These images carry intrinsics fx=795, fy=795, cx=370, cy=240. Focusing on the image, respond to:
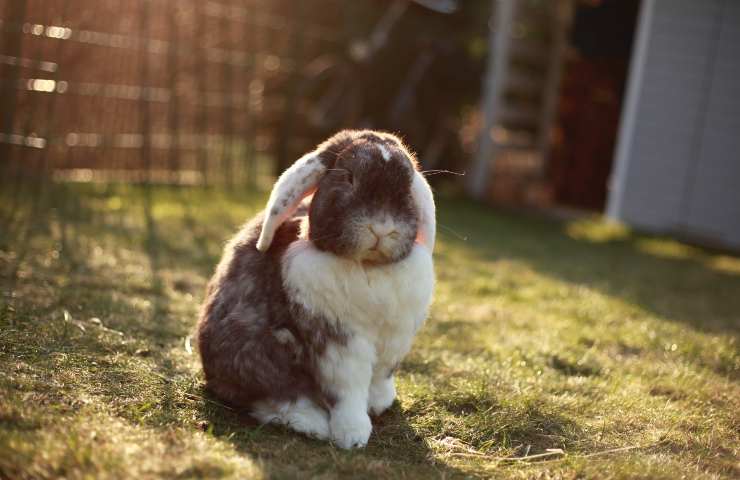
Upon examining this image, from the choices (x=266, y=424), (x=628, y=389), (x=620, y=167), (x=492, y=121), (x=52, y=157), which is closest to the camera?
(x=266, y=424)

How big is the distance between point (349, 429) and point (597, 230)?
21.8 feet

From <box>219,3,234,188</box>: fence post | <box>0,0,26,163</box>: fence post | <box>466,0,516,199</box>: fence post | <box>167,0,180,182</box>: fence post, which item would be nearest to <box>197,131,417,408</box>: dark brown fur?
<box>0,0,26,163</box>: fence post

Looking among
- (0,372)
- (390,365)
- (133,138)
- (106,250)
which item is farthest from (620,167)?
(0,372)

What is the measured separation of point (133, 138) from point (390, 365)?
6163 mm

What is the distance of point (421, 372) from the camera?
3.64 m

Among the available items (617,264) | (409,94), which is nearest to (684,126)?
(617,264)

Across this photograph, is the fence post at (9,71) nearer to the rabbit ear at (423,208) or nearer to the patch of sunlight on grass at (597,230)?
the rabbit ear at (423,208)

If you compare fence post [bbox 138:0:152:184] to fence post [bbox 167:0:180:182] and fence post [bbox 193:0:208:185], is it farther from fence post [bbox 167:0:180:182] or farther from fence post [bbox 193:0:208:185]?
fence post [bbox 193:0:208:185]

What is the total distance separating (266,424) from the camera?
2830 mm

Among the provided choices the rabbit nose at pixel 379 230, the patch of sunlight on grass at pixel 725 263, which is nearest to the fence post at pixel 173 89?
the patch of sunlight on grass at pixel 725 263

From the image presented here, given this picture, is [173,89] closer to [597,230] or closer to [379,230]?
[597,230]

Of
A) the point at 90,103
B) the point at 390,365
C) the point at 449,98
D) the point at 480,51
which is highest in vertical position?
the point at 480,51

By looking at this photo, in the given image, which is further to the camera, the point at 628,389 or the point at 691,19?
the point at 691,19

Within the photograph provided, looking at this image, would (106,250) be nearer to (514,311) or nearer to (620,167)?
(514,311)
